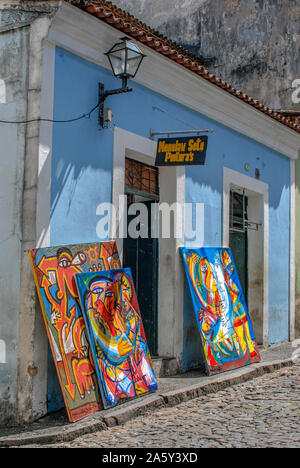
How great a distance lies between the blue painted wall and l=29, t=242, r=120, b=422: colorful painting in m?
0.36

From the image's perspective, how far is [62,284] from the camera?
5719 mm

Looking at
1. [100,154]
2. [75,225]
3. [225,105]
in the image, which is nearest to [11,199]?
[75,225]

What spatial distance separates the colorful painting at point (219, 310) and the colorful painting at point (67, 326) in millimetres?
2394

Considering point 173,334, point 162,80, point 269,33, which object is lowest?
point 173,334

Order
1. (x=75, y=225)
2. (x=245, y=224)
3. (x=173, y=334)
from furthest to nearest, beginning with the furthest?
(x=245, y=224) < (x=173, y=334) < (x=75, y=225)

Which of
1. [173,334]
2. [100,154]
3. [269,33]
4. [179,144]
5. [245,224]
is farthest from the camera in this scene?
[269,33]

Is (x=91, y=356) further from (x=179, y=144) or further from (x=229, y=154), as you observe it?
(x=229, y=154)

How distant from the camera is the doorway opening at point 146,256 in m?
7.82

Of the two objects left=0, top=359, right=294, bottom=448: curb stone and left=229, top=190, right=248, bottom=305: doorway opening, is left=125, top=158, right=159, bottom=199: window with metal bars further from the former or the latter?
left=0, top=359, right=294, bottom=448: curb stone

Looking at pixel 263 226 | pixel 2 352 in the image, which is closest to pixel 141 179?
pixel 2 352

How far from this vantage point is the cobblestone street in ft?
15.9

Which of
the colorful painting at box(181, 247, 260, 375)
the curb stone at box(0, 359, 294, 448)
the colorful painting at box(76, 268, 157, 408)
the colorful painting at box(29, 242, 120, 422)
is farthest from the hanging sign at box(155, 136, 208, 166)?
the curb stone at box(0, 359, 294, 448)
